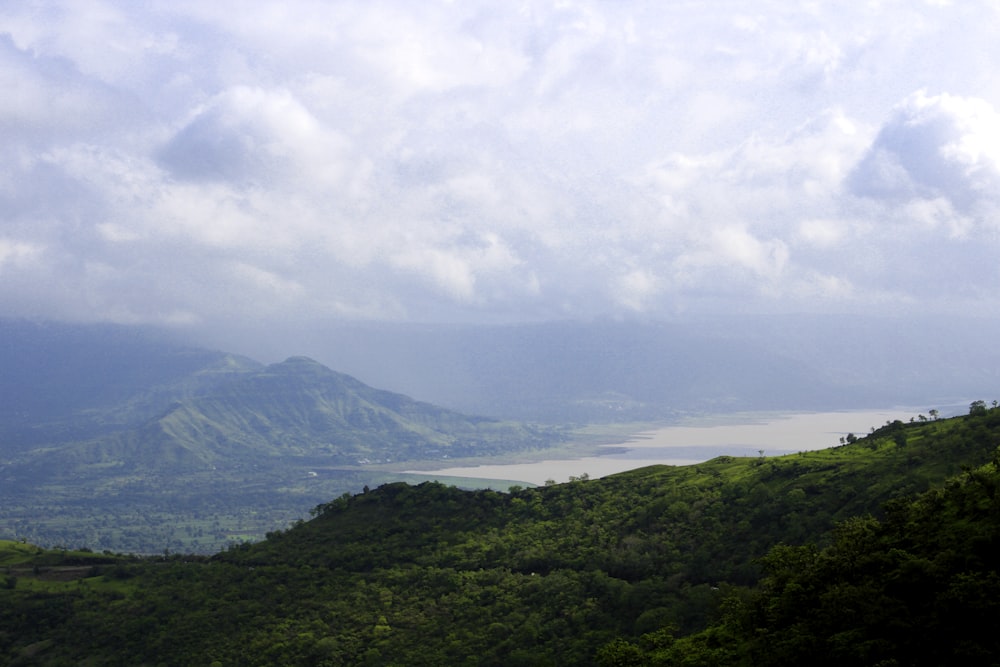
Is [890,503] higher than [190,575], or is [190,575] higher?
[890,503]

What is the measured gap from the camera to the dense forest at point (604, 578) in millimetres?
35625

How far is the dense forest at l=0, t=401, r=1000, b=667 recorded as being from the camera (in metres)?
35.6

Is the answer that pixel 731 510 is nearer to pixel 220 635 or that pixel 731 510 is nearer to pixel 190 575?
pixel 220 635

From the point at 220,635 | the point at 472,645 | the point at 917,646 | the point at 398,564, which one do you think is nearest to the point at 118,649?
the point at 220,635

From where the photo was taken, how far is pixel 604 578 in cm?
7531

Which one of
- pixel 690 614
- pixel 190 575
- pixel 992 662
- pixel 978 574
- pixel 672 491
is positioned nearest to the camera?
pixel 992 662

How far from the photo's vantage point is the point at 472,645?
7156cm

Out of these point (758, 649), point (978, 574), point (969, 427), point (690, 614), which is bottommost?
point (690, 614)

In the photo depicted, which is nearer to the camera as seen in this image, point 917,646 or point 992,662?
point 992,662

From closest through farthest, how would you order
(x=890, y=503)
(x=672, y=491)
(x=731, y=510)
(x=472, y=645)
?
1. (x=890, y=503)
2. (x=472, y=645)
3. (x=731, y=510)
4. (x=672, y=491)

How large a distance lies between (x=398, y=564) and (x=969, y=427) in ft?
207

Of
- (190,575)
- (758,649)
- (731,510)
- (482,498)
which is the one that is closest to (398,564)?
(482,498)

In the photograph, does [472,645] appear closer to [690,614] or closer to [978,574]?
[690,614]

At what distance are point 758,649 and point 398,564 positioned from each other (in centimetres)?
6288
